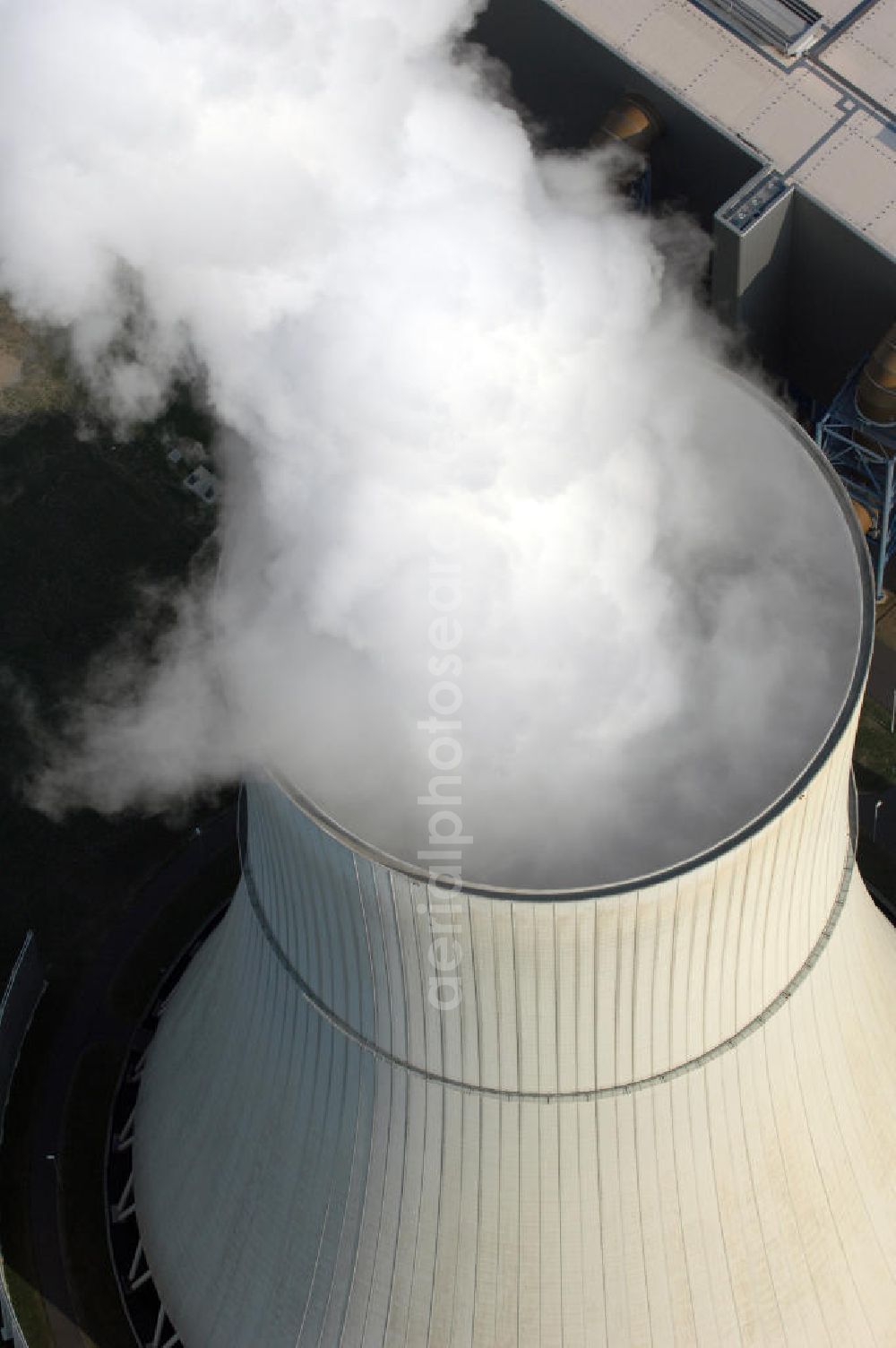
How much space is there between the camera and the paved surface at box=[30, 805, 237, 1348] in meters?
25.5

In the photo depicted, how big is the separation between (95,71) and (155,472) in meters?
18.4

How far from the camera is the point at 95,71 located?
14320 mm

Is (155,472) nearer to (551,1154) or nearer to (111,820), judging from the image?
(111,820)

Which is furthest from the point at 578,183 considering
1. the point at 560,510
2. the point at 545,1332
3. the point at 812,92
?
the point at 545,1332

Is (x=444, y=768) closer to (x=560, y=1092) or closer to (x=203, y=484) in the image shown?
(x=560, y=1092)

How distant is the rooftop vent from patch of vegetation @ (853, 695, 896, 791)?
11.2 meters

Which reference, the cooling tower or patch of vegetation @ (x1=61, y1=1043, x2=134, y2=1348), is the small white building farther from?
the cooling tower

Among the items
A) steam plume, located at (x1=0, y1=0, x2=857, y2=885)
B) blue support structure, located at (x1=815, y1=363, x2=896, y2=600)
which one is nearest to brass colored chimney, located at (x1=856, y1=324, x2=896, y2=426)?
blue support structure, located at (x1=815, y1=363, x2=896, y2=600)

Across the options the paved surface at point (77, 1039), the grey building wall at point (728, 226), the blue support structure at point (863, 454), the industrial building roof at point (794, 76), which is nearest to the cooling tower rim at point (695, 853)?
the blue support structure at point (863, 454)

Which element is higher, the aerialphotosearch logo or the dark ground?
the aerialphotosearch logo

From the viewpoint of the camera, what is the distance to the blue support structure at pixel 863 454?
25.2 m

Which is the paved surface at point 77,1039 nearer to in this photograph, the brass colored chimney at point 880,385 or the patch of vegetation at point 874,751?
the patch of vegetation at point 874,751

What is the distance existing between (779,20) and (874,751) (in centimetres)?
1264

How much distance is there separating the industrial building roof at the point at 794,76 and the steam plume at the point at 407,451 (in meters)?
10.2
